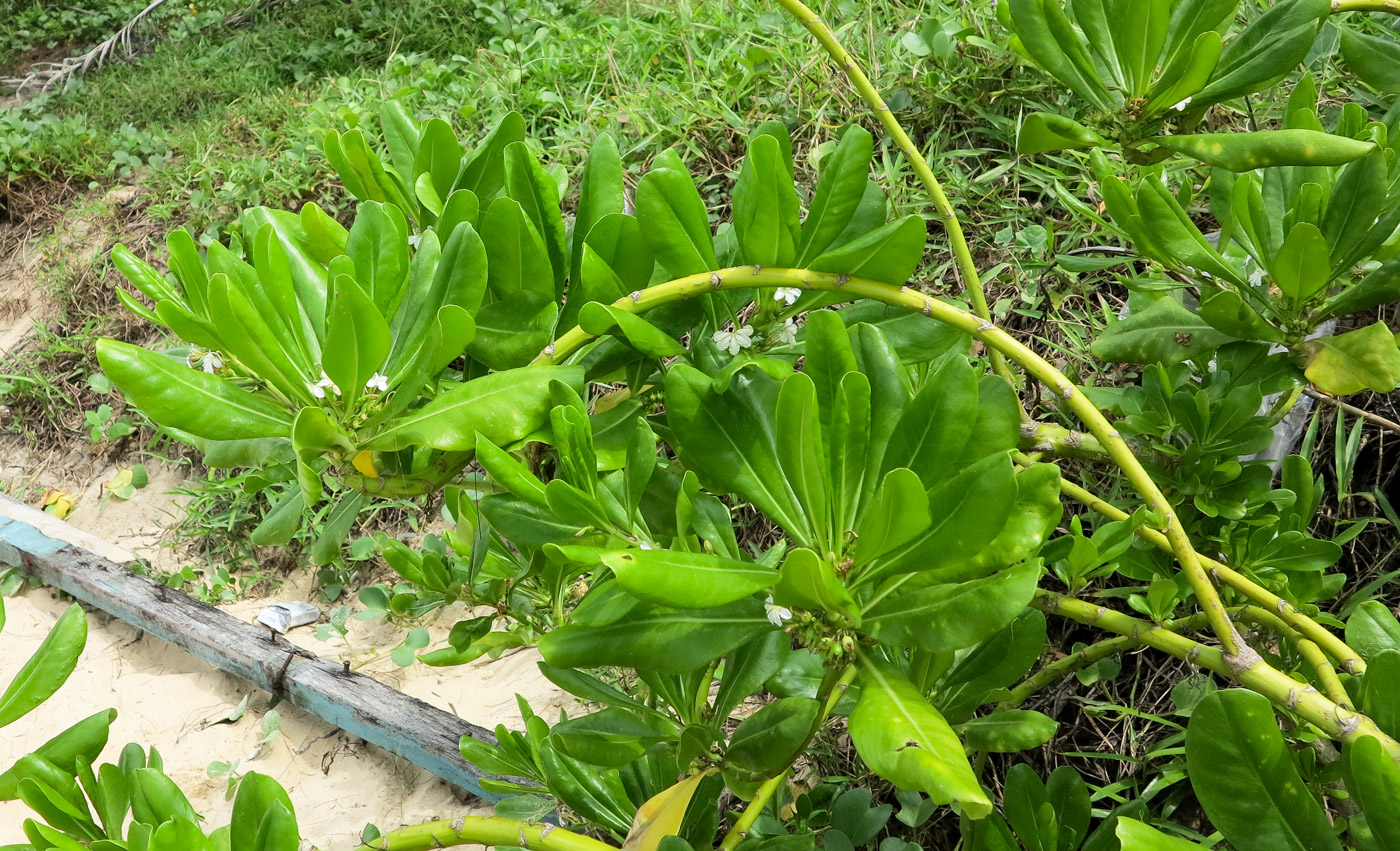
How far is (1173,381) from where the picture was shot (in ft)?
4.03

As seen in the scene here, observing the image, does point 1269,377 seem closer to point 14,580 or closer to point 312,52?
point 14,580

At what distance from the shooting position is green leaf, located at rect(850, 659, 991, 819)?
55 cm

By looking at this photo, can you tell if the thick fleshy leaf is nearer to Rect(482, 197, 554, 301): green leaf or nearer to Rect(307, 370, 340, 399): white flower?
Rect(307, 370, 340, 399): white flower

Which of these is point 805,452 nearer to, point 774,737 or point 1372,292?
point 774,737

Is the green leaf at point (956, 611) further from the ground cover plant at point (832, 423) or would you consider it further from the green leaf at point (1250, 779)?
the green leaf at point (1250, 779)

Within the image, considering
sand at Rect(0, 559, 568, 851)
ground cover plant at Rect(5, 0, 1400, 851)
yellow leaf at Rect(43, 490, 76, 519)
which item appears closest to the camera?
ground cover plant at Rect(5, 0, 1400, 851)

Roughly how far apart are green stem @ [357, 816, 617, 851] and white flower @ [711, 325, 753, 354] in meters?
0.52

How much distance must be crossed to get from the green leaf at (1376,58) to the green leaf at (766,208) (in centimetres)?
69

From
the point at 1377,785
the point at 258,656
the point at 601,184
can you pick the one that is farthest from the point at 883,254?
the point at 258,656

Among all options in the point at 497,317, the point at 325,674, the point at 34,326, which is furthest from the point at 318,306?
the point at 34,326

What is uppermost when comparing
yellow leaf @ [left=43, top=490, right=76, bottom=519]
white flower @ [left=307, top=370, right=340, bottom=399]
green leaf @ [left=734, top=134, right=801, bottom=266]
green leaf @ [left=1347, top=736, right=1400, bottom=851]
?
green leaf @ [left=734, top=134, right=801, bottom=266]

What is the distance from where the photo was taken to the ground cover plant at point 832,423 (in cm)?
67

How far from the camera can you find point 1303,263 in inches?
37.7

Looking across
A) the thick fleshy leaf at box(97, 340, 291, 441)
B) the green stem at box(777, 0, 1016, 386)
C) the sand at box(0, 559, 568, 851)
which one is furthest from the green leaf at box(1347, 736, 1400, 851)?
the sand at box(0, 559, 568, 851)
